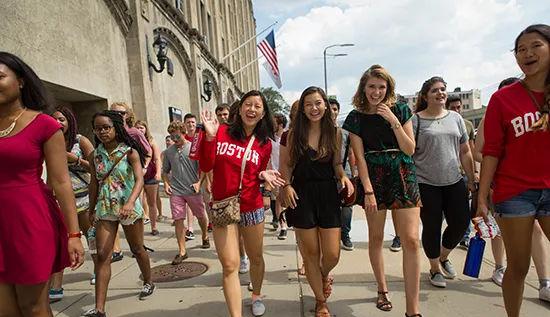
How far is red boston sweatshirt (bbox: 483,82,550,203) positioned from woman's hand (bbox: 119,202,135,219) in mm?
2995

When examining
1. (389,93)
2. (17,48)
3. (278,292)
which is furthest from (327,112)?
(17,48)

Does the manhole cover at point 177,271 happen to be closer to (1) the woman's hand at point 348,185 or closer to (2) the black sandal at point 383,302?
(2) the black sandal at point 383,302

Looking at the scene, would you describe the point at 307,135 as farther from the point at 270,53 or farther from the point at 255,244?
the point at 270,53

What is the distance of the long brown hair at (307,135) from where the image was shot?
3146 mm

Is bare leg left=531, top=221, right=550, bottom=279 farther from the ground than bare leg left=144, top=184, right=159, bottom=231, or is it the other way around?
bare leg left=144, top=184, right=159, bottom=231

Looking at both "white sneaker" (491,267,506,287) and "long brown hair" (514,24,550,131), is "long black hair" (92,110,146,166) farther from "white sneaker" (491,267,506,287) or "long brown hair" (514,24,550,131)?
"white sneaker" (491,267,506,287)

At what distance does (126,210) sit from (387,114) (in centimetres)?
248

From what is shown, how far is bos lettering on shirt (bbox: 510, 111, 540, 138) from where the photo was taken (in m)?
2.37

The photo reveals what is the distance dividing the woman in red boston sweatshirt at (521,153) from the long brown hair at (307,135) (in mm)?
1178

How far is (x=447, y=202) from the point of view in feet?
12.5

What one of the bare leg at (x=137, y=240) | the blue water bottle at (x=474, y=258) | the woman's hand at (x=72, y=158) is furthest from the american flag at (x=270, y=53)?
the blue water bottle at (x=474, y=258)

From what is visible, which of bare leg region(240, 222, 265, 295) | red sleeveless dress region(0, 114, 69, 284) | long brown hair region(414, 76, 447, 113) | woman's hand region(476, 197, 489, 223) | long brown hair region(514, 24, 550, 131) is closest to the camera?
red sleeveless dress region(0, 114, 69, 284)

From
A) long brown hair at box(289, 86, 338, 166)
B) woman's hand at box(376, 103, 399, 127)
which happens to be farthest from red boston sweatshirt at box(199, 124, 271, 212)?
woman's hand at box(376, 103, 399, 127)

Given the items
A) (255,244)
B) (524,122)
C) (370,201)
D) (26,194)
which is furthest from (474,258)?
(26,194)
